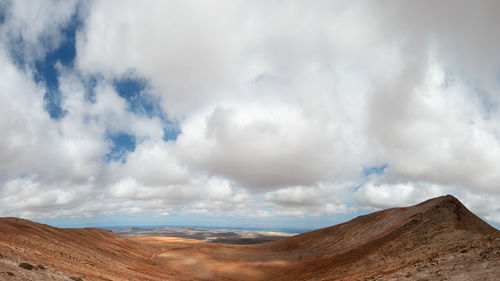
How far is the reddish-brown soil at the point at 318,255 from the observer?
22484 mm

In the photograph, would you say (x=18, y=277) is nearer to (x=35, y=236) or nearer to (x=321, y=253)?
(x=35, y=236)

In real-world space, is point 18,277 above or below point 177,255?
above

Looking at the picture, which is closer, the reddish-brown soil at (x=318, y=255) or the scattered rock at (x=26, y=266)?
the scattered rock at (x=26, y=266)

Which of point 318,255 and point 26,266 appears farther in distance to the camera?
point 318,255

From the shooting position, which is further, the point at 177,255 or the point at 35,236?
the point at 177,255

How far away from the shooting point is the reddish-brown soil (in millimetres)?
22484

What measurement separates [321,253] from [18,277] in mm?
52153

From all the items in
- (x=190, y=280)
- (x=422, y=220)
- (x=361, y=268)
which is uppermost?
(x=422, y=220)

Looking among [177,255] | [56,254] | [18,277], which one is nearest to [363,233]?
[177,255]

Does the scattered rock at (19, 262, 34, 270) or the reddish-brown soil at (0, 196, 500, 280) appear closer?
the scattered rock at (19, 262, 34, 270)

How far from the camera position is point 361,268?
35281 millimetres

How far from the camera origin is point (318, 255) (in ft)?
190

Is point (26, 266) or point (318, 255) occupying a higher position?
point (26, 266)

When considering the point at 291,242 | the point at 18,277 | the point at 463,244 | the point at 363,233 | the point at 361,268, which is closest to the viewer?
the point at 18,277
